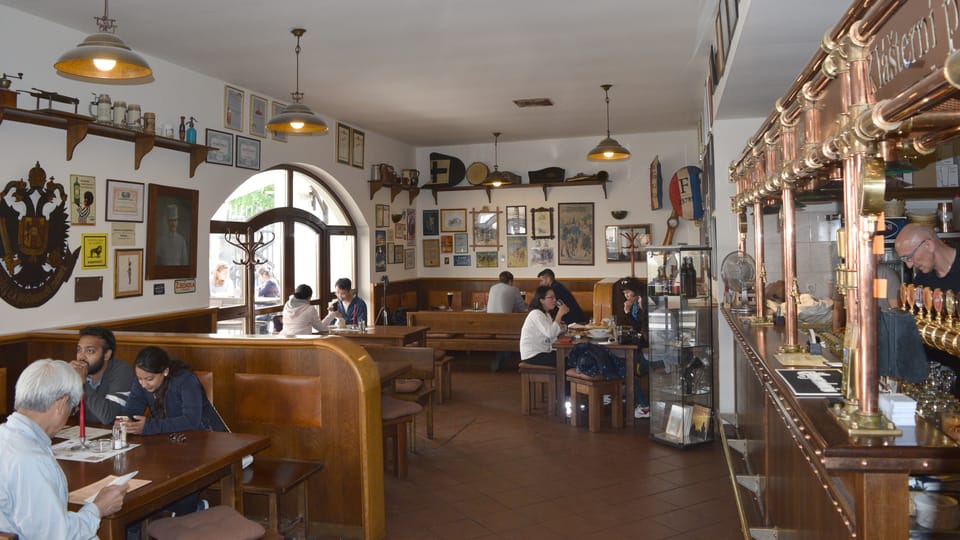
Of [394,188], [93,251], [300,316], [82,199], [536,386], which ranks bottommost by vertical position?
[536,386]

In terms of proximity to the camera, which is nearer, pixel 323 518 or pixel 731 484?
pixel 323 518

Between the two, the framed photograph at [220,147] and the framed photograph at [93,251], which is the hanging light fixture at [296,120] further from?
the framed photograph at [93,251]

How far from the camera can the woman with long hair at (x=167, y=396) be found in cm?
375

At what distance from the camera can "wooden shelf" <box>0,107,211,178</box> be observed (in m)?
5.52

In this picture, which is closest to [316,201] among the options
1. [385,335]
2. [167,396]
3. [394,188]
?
[394,188]


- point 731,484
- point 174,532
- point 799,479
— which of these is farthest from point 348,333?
point 799,479

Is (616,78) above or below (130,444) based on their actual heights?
above

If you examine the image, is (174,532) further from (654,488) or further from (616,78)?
(616,78)

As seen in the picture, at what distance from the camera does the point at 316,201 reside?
10539mm

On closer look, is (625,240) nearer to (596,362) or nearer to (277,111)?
→ (596,362)

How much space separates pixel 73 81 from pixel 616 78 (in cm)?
561

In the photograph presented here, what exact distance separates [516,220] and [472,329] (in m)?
3.49

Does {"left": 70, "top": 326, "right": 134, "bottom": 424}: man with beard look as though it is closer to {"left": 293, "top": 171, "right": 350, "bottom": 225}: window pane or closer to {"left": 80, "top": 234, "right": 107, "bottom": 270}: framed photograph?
{"left": 80, "top": 234, "right": 107, "bottom": 270}: framed photograph

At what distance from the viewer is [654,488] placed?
529 centimetres
